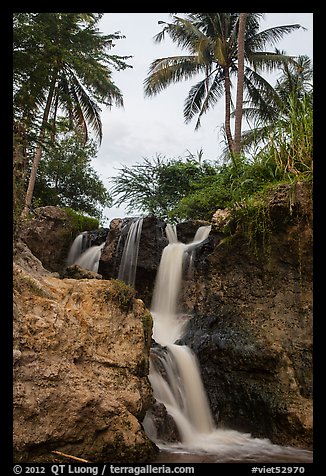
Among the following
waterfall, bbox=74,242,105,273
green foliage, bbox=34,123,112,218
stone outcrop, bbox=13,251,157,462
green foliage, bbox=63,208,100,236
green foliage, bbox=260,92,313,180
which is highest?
green foliage, bbox=34,123,112,218

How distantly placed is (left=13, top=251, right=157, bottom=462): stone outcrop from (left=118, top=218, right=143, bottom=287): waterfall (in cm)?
431

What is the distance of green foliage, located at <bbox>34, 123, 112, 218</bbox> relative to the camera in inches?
703

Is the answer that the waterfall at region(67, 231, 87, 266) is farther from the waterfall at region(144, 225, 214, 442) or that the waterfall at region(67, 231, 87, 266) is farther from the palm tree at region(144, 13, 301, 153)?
the palm tree at region(144, 13, 301, 153)

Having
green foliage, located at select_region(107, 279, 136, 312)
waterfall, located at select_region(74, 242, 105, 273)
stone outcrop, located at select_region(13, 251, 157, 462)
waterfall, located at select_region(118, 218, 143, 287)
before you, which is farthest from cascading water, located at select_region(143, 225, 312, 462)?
waterfall, located at select_region(74, 242, 105, 273)

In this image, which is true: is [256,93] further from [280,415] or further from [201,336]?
[280,415]

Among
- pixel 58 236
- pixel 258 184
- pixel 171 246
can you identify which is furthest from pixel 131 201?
pixel 258 184

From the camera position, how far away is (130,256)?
915 cm

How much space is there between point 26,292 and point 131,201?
14739 mm

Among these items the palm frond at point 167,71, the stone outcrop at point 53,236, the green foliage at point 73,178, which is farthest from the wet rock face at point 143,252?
the palm frond at point 167,71

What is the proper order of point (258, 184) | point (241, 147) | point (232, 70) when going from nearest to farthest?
point (258, 184) → point (241, 147) → point (232, 70)

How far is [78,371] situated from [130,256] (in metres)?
5.31

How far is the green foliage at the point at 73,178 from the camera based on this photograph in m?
A: 17.9

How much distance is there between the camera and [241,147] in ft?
43.8
